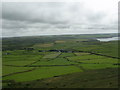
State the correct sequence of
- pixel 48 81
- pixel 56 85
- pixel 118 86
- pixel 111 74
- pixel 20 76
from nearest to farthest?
pixel 118 86 < pixel 56 85 < pixel 48 81 < pixel 111 74 < pixel 20 76

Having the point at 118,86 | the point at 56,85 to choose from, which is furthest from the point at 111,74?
the point at 56,85

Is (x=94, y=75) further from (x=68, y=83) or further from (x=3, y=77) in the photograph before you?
(x=3, y=77)

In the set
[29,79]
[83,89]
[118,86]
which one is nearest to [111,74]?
[118,86]

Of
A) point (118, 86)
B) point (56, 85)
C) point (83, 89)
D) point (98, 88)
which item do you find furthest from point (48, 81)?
point (118, 86)

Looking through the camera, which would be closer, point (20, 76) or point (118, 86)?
point (118, 86)

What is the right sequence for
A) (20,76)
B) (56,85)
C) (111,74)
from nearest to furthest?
(56,85) < (111,74) < (20,76)

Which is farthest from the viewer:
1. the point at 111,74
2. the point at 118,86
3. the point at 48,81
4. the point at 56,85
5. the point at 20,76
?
the point at 20,76

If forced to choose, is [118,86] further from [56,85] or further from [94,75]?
[56,85]

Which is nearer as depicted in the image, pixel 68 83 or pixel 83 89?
pixel 83 89

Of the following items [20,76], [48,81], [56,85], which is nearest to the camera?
[56,85]
